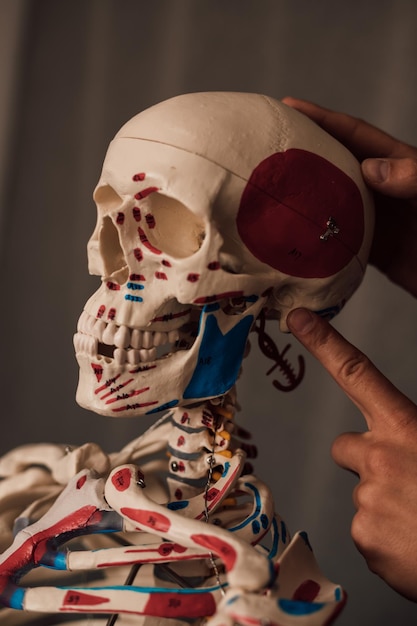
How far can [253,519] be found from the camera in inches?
42.9

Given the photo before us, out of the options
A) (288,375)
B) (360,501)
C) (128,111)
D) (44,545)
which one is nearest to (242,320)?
(288,375)

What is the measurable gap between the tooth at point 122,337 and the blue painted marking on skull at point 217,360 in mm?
104

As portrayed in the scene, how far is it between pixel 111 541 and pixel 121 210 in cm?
53

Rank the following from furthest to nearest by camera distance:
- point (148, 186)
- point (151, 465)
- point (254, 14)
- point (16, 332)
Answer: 1. point (16, 332)
2. point (254, 14)
3. point (151, 465)
4. point (148, 186)

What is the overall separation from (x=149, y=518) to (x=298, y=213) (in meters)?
0.44

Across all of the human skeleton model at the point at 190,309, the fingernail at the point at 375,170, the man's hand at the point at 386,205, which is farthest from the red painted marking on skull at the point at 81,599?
the man's hand at the point at 386,205

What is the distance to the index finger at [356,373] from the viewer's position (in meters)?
1.11

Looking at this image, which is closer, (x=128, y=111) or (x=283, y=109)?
(x=283, y=109)

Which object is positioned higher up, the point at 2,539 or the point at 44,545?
the point at 44,545

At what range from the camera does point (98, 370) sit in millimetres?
1104

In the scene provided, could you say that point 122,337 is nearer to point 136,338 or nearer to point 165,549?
point 136,338

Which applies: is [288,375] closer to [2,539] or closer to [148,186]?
[148,186]

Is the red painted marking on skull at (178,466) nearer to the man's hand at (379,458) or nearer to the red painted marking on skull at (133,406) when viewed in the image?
the red painted marking on skull at (133,406)

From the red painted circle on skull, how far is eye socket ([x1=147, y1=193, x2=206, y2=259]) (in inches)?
3.1
